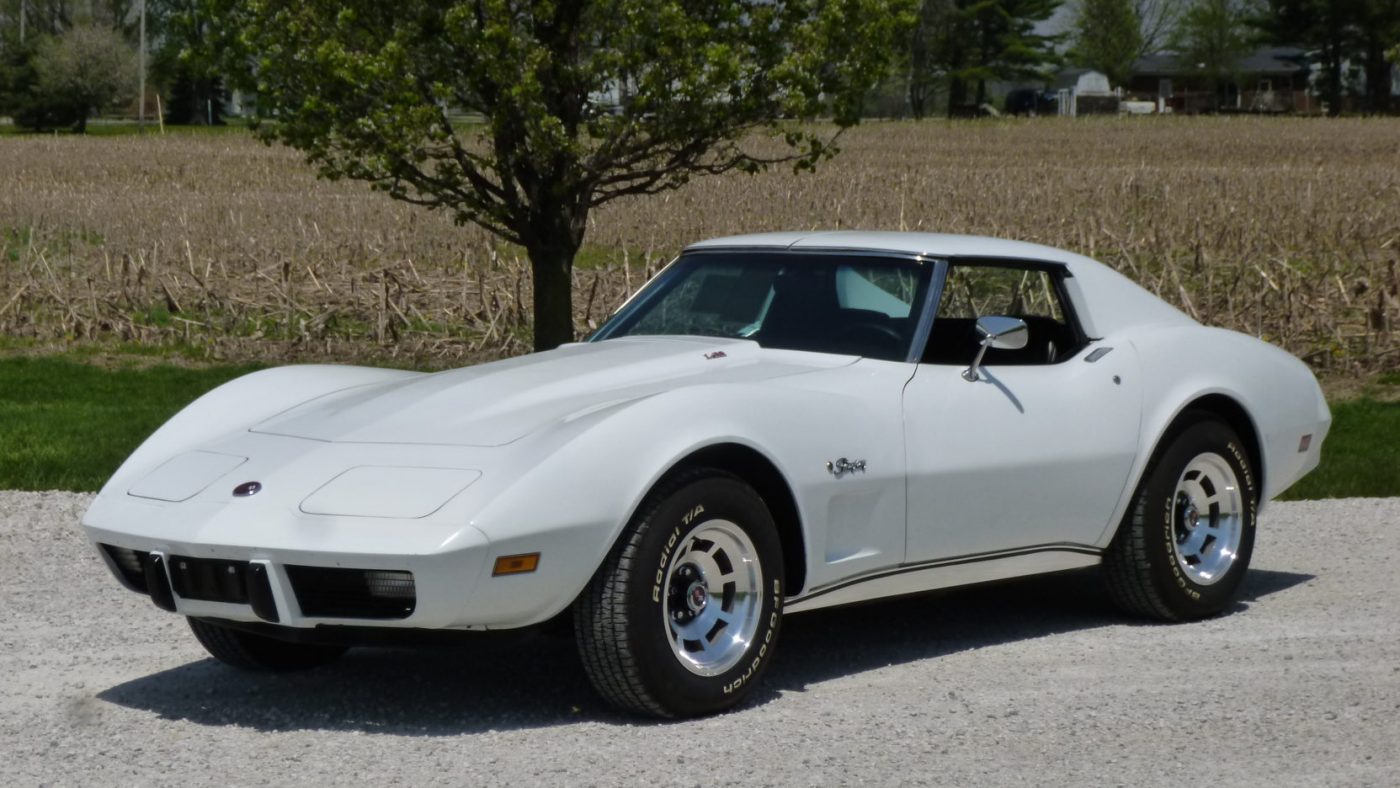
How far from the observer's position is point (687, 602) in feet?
16.3

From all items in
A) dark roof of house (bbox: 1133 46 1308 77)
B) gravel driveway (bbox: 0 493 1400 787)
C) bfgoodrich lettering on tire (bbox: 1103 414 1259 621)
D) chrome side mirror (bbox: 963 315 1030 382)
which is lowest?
gravel driveway (bbox: 0 493 1400 787)

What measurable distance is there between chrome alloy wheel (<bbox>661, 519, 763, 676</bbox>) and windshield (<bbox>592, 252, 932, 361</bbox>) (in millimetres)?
1016

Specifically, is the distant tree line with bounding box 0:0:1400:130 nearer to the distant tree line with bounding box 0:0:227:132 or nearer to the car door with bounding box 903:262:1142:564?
the distant tree line with bounding box 0:0:227:132

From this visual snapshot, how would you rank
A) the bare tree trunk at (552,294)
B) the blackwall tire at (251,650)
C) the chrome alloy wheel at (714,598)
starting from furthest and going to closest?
the bare tree trunk at (552,294)
the blackwall tire at (251,650)
the chrome alloy wheel at (714,598)

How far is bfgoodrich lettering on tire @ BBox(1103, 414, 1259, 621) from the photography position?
6.26m

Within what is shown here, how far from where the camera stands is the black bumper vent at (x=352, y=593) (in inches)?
179

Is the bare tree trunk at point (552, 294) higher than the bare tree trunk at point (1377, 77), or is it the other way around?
the bare tree trunk at point (1377, 77)

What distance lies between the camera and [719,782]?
438 cm

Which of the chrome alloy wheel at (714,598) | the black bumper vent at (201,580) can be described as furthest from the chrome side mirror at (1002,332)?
the black bumper vent at (201,580)

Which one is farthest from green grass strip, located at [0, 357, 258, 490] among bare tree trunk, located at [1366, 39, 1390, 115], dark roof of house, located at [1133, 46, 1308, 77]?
dark roof of house, located at [1133, 46, 1308, 77]

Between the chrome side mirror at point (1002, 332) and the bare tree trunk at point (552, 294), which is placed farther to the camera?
the bare tree trunk at point (552, 294)

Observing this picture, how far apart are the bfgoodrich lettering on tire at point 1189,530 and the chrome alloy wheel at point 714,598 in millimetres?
1785

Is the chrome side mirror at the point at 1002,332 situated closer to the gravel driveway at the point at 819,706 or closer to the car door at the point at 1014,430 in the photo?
the car door at the point at 1014,430

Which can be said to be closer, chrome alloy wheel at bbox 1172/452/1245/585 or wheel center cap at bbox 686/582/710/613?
wheel center cap at bbox 686/582/710/613
